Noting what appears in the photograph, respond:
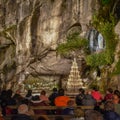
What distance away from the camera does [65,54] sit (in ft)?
122

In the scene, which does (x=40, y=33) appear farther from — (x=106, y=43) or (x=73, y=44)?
(x=106, y=43)

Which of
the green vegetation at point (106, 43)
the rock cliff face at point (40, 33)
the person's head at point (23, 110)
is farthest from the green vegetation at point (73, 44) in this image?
the person's head at point (23, 110)

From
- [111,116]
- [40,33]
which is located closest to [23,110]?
[111,116]

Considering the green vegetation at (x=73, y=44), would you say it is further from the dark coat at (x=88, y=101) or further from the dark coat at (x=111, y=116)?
the dark coat at (x=111, y=116)

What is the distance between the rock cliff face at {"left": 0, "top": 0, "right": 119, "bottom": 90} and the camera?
123ft

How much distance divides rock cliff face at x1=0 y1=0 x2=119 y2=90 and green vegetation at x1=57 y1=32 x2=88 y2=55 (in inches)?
27.0

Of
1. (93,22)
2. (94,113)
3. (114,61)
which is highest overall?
(93,22)

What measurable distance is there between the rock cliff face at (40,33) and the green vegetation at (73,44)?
2.25 feet

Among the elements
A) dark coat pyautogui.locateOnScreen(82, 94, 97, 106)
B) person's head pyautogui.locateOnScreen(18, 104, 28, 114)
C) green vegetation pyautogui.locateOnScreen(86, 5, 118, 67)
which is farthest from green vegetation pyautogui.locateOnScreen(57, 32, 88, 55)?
person's head pyautogui.locateOnScreen(18, 104, 28, 114)

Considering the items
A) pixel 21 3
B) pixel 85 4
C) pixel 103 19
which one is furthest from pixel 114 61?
pixel 21 3

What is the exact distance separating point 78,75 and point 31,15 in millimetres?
10542

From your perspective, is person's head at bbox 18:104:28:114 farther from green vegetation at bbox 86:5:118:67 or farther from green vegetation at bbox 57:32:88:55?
green vegetation at bbox 57:32:88:55

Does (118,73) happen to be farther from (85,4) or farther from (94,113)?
(94,113)

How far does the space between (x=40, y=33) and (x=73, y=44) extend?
529 cm
